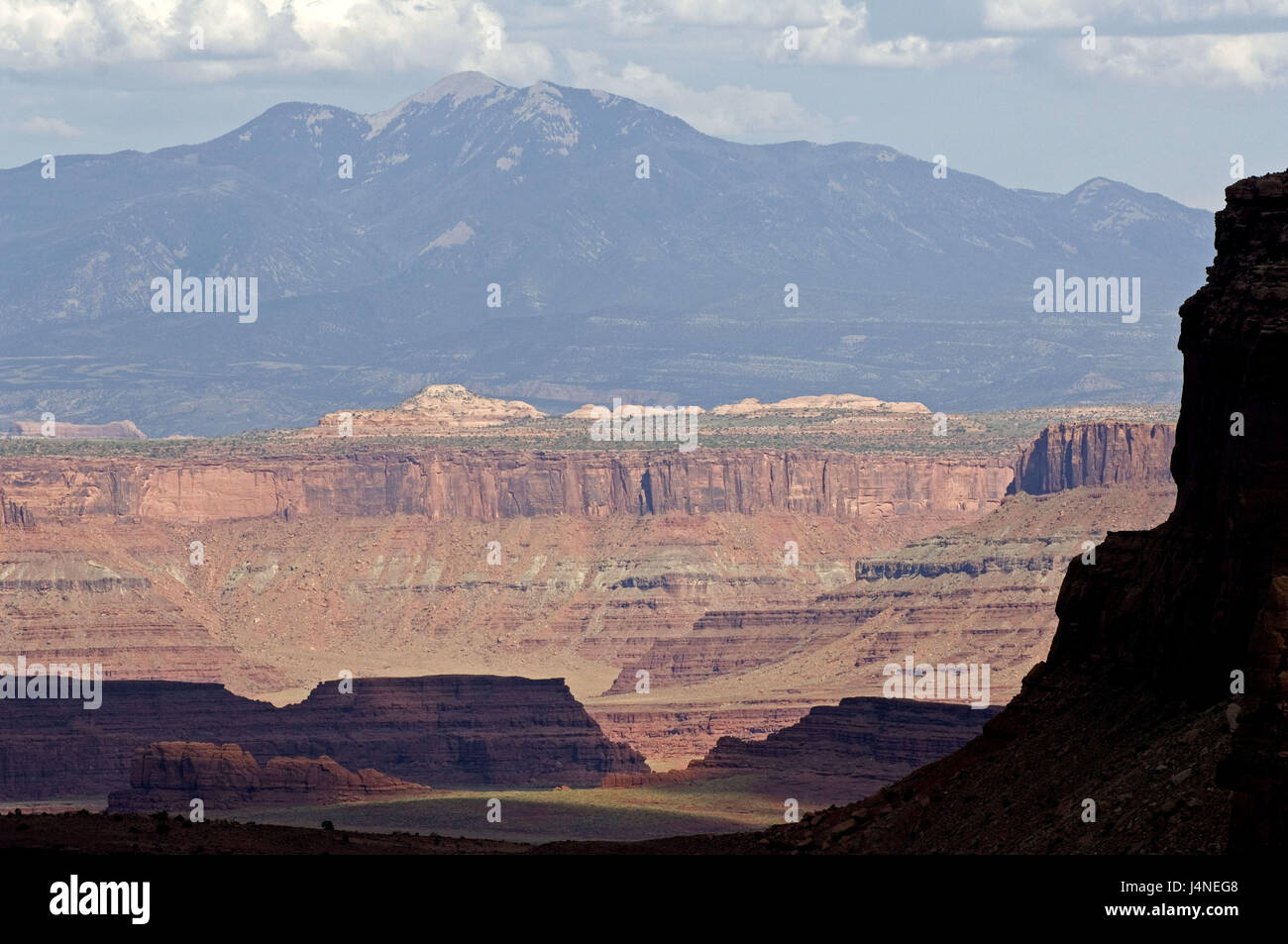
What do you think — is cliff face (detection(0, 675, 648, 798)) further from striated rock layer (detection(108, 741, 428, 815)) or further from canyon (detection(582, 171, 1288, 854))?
canyon (detection(582, 171, 1288, 854))

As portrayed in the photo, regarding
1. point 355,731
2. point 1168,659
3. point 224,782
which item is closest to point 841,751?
point 224,782

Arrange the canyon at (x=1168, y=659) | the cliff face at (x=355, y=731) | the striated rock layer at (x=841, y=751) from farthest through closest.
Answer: the cliff face at (x=355, y=731) < the striated rock layer at (x=841, y=751) < the canyon at (x=1168, y=659)

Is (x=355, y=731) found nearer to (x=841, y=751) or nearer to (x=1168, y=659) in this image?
(x=841, y=751)

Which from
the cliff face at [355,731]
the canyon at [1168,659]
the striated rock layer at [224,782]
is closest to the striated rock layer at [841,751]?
the cliff face at [355,731]

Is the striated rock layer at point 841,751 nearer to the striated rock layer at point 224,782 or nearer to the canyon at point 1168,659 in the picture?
the striated rock layer at point 224,782

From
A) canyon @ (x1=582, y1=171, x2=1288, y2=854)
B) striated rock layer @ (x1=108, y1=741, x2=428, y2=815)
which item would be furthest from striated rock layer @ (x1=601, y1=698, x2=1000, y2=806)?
canyon @ (x1=582, y1=171, x2=1288, y2=854)
